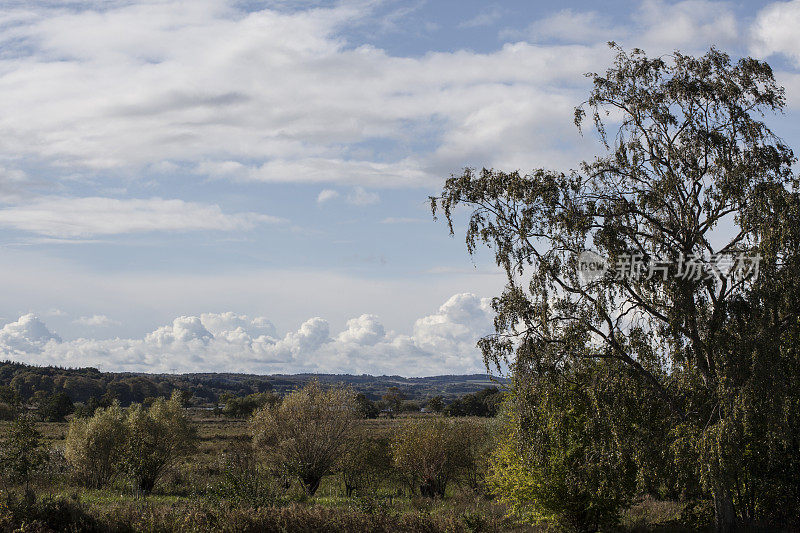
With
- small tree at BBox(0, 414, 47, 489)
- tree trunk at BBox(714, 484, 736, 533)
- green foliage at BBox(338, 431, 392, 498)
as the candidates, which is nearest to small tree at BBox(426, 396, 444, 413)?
green foliage at BBox(338, 431, 392, 498)

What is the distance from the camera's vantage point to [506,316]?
19.1 m

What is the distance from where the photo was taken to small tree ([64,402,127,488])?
109ft

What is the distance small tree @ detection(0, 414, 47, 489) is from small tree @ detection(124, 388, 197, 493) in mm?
4305

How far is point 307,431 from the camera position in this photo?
3141cm

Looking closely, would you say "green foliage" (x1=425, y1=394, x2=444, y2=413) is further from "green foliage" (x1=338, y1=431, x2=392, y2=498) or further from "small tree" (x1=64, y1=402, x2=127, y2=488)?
"small tree" (x1=64, y1=402, x2=127, y2=488)

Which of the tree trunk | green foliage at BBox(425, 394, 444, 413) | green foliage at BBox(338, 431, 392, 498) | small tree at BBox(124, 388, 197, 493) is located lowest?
green foliage at BBox(425, 394, 444, 413)

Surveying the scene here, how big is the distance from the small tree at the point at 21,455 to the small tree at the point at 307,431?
34.3ft

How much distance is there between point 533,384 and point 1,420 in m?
77.3

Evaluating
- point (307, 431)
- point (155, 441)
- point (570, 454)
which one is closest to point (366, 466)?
point (307, 431)

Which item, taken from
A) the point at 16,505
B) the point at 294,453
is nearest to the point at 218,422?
the point at 294,453

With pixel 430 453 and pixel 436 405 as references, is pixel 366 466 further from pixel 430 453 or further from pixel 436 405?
pixel 436 405

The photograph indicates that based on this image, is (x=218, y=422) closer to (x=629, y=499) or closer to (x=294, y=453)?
(x=294, y=453)

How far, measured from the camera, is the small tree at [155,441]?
3028 centimetres

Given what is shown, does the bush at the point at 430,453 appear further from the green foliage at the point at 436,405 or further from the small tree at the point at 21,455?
the green foliage at the point at 436,405
